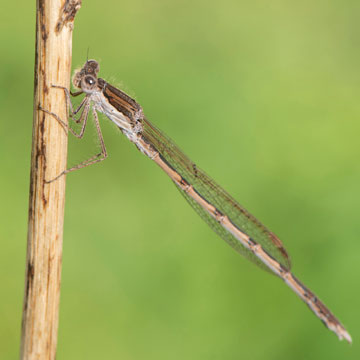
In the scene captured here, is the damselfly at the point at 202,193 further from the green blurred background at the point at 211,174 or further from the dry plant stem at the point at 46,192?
the dry plant stem at the point at 46,192

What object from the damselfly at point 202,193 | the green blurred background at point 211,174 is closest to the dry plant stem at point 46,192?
the damselfly at point 202,193

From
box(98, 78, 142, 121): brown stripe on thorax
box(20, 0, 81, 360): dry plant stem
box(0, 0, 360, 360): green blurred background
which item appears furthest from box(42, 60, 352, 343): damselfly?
box(20, 0, 81, 360): dry plant stem

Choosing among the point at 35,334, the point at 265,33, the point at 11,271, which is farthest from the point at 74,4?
the point at 265,33

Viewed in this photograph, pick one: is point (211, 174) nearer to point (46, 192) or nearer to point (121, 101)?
point (121, 101)

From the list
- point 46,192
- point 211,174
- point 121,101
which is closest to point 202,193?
point 211,174

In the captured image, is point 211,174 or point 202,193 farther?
point 211,174

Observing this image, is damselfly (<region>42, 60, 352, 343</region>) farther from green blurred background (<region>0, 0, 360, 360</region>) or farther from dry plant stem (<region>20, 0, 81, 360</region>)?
dry plant stem (<region>20, 0, 81, 360</region>)

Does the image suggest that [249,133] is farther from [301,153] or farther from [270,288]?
[270,288]
